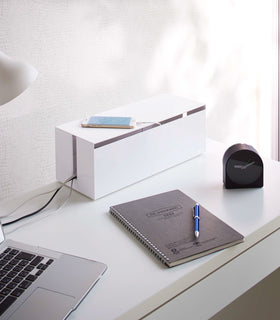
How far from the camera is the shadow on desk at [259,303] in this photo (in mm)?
1632

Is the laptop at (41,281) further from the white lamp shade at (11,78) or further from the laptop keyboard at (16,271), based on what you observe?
the white lamp shade at (11,78)

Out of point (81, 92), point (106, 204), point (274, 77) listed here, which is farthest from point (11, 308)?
point (274, 77)

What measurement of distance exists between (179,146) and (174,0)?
628mm

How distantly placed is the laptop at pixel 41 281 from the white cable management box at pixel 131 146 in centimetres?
25

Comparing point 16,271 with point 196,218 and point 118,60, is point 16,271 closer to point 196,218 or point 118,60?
point 196,218

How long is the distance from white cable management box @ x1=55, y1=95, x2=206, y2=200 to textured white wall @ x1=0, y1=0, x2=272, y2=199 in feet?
0.75

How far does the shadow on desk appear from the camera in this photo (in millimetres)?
1632

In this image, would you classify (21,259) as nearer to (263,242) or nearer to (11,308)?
(11,308)

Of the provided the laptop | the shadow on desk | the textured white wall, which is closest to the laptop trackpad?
the laptop

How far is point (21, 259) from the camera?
3.42 ft

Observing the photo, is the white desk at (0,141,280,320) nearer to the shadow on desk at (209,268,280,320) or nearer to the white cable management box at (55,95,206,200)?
the white cable management box at (55,95,206,200)

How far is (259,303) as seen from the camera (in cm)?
169

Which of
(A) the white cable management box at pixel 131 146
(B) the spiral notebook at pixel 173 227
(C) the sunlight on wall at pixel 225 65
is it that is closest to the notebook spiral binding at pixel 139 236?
(B) the spiral notebook at pixel 173 227

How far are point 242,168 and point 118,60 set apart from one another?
1.96 feet
